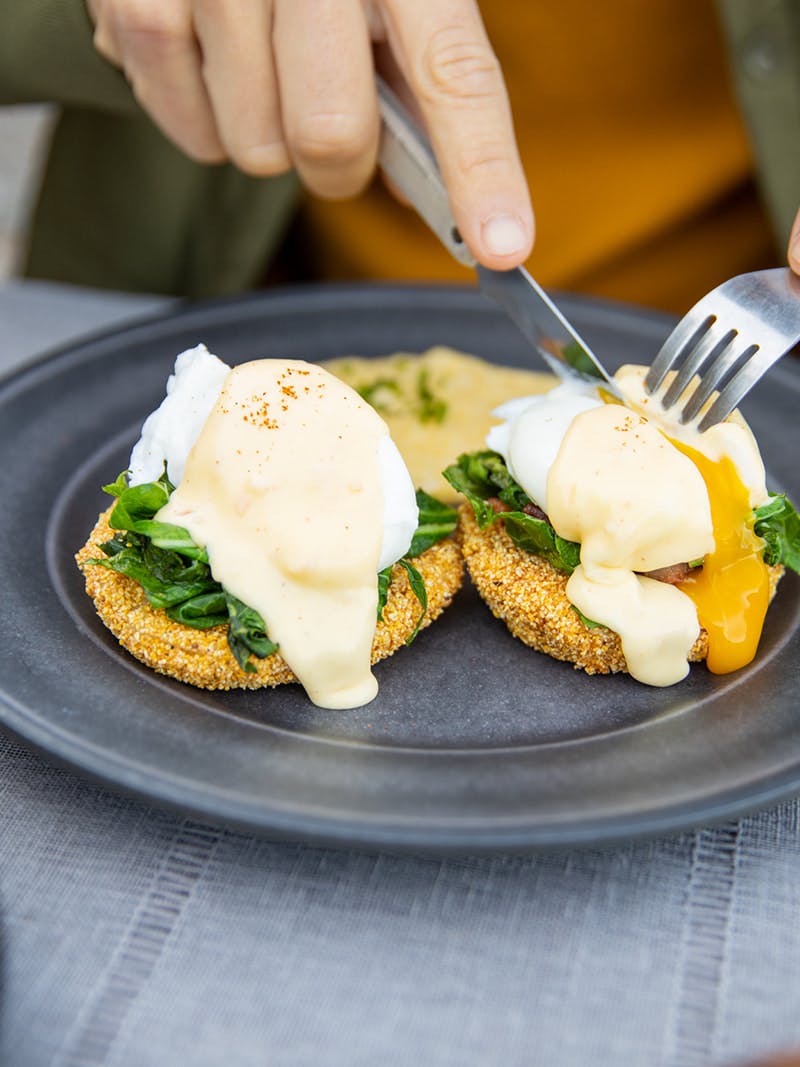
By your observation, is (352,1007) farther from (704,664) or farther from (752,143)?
(752,143)

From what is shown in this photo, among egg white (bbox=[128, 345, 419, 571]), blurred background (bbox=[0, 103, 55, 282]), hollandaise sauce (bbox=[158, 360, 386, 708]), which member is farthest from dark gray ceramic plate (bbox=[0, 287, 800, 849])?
blurred background (bbox=[0, 103, 55, 282])

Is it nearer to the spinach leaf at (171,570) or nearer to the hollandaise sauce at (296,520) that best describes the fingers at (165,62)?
the hollandaise sauce at (296,520)

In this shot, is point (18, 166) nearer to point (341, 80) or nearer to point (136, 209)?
point (136, 209)

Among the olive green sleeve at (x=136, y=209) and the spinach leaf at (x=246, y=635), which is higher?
the spinach leaf at (x=246, y=635)

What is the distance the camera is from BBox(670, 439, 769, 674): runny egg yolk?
2199mm

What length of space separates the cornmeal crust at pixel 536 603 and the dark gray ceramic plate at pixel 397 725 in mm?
45

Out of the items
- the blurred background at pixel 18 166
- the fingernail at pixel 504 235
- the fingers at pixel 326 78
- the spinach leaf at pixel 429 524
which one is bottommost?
the blurred background at pixel 18 166

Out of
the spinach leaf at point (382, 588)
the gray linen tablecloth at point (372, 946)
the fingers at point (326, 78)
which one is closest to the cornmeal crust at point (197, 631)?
the spinach leaf at point (382, 588)

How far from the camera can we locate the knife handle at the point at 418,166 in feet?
8.84

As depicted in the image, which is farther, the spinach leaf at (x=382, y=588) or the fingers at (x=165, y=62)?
the fingers at (x=165, y=62)

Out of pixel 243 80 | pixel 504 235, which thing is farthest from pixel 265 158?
pixel 504 235

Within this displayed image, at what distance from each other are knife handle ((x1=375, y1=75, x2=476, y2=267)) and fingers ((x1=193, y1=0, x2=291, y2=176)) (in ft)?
0.90

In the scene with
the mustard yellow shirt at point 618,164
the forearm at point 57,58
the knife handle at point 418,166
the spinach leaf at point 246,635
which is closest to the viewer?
the spinach leaf at point 246,635

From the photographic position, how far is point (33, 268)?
181 inches
